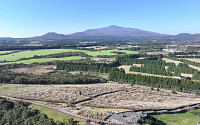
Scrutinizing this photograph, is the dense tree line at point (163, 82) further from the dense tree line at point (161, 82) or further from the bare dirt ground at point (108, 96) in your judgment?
the bare dirt ground at point (108, 96)

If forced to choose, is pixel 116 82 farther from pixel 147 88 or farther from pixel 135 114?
pixel 135 114

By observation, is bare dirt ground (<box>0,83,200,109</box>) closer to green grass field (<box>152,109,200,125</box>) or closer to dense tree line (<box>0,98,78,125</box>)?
green grass field (<box>152,109,200,125</box>)

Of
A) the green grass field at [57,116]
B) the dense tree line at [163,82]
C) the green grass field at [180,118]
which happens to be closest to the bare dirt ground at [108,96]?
the green grass field at [180,118]

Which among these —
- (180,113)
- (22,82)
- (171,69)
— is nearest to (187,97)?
(180,113)

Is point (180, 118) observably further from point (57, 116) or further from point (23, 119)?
point (23, 119)

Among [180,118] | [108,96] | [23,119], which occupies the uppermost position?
[23,119]

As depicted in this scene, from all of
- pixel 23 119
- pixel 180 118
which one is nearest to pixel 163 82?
pixel 180 118

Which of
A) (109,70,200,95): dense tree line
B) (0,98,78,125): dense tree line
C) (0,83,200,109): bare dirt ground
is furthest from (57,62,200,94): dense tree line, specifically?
(0,98,78,125): dense tree line
